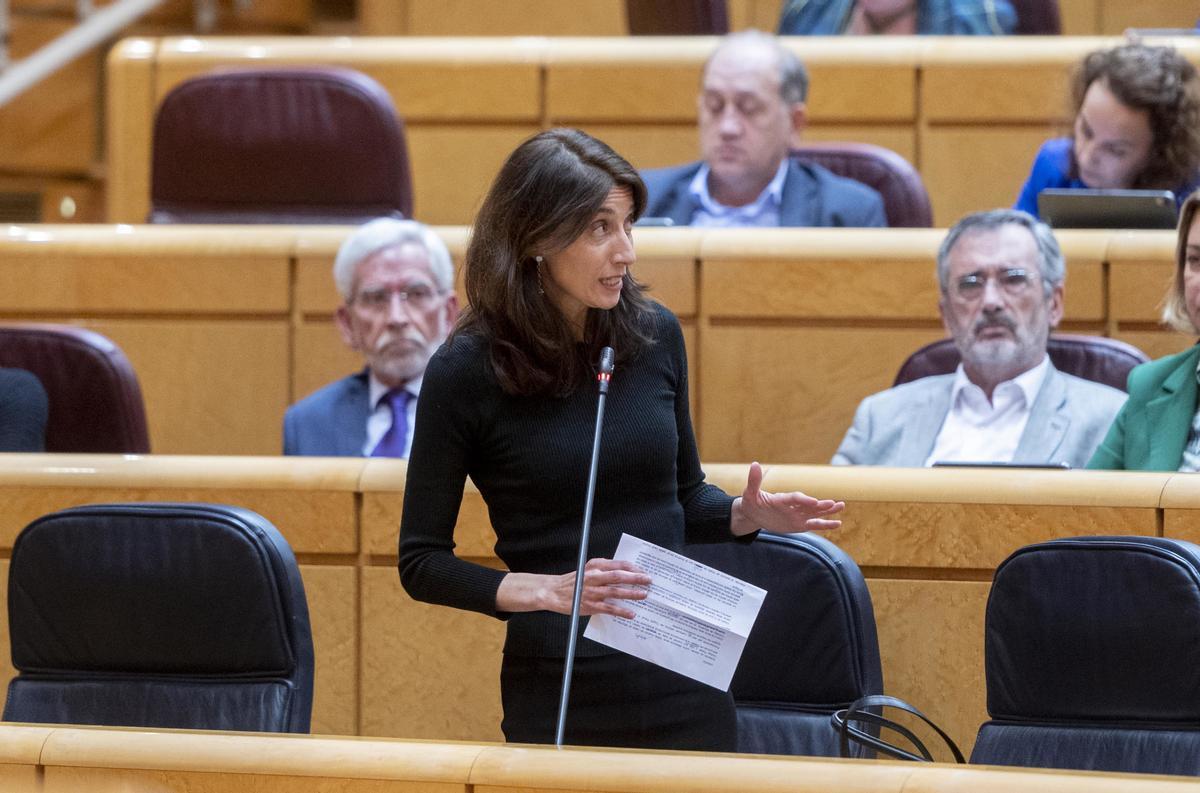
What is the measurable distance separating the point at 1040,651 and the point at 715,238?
1.11 meters

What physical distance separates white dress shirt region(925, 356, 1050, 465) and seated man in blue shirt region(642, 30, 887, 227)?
544 mm

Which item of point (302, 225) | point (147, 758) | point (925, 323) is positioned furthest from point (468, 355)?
point (302, 225)

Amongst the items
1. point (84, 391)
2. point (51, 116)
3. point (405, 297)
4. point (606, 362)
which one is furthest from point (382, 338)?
point (51, 116)

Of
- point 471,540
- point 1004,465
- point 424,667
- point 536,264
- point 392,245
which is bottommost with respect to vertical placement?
point 424,667

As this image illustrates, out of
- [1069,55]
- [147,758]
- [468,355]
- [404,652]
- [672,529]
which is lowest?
[404,652]

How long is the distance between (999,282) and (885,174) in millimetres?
589

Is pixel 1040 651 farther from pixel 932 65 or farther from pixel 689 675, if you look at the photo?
pixel 932 65

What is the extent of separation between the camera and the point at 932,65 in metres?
2.96

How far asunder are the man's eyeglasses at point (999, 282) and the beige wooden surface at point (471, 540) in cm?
49

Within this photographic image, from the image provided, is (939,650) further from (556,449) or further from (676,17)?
(676,17)

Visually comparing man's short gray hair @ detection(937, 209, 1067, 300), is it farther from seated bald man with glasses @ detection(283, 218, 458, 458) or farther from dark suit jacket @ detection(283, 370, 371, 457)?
dark suit jacket @ detection(283, 370, 371, 457)

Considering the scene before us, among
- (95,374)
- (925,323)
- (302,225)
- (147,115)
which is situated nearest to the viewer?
(95,374)

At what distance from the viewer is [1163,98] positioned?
2.40 meters

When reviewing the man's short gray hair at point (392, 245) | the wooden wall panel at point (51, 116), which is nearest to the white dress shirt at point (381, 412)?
the man's short gray hair at point (392, 245)
